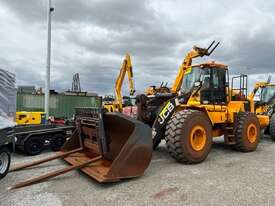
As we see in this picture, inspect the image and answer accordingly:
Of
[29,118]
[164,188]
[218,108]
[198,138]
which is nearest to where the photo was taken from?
[164,188]

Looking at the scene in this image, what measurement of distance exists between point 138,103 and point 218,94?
7.79ft

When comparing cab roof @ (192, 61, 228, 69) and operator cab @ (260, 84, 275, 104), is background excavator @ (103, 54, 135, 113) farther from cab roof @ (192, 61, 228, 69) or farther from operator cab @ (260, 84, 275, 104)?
cab roof @ (192, 61, 228, 69)

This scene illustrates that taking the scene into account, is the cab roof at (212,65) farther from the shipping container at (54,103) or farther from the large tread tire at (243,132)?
the shipping container at (54,103)

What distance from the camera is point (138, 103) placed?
7207 mm

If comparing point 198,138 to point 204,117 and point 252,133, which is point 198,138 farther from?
point 252,133

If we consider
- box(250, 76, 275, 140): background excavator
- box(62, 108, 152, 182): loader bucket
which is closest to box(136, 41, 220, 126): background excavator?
box(62, 108, 152, 182): loader bucket

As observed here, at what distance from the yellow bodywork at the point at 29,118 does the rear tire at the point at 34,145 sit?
295cm

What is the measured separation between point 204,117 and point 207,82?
4.35 ft

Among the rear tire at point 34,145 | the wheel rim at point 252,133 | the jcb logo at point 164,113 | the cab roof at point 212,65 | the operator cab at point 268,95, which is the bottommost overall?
the rear tire at point 34,145

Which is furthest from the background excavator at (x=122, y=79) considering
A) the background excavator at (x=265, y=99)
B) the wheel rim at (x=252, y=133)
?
the wheel rim at (x=252, y=133)

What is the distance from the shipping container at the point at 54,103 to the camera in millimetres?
21188

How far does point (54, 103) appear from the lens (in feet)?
72.6

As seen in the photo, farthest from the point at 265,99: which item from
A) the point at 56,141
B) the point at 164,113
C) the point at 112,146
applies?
the point at 56,141

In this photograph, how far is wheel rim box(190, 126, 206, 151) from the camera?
6213mm
